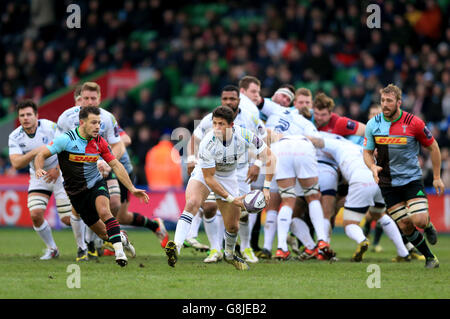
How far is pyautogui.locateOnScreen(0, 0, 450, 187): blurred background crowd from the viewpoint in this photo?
1912 cm

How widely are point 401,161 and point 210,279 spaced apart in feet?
Answer: 10.1

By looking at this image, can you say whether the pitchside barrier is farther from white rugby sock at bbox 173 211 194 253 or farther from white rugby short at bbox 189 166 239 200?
white rugby sock at bbox 173 211 194 253

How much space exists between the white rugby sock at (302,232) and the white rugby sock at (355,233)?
0.74m

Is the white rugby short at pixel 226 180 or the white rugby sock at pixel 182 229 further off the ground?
the white rugby short at pixel 226 180

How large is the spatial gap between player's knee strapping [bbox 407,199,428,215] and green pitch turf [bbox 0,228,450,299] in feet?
2.44

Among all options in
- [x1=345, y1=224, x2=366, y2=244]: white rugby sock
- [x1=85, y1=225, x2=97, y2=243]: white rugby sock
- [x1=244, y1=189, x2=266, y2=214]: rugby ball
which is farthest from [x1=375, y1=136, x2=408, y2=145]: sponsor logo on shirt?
[x1=85, y1=225, x2=97, y2=243]: white rugby sock

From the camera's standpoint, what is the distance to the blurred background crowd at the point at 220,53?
1912 cm

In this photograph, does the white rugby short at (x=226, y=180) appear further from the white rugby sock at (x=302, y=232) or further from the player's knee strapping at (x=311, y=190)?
the white rugby sock at (x=302, y=232)

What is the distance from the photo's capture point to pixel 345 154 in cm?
1159

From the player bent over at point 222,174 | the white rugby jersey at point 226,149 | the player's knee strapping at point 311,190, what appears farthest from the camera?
the player's knee strapping at point 311,190

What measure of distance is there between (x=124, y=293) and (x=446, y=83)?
1300 cm

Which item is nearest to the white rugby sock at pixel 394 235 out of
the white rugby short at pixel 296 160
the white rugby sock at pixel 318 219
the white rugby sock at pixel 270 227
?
the white rugby sock at pixel 318 219

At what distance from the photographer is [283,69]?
781 inches
